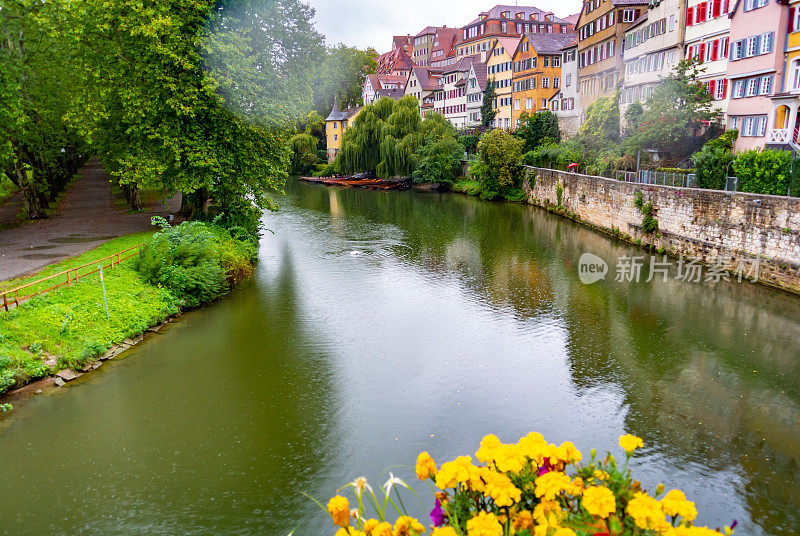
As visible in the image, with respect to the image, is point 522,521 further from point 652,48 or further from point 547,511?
point 652,48

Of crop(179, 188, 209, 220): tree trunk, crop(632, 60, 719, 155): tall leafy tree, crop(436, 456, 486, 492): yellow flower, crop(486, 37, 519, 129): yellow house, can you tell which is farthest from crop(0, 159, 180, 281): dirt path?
crop(486, 37, 519, 129): yellow house

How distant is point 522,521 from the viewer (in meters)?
3.56

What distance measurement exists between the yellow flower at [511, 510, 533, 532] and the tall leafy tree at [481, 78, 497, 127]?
208ft

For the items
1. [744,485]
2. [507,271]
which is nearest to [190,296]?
[507,271]

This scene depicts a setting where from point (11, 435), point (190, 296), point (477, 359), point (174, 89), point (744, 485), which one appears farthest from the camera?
point (174, 89)

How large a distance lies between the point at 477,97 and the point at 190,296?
180 ft

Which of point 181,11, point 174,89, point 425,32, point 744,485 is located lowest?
point 744,485

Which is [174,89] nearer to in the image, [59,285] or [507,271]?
[59,285]

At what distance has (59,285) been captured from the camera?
16016mm

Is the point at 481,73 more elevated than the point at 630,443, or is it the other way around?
the point at 481,73

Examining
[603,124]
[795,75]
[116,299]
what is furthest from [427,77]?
[116,299]

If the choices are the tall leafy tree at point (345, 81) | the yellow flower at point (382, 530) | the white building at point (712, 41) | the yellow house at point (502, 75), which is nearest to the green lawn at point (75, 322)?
the yellow flower at point (382, 530)

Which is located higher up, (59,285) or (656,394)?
(59,285)

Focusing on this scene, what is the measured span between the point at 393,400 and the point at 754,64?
2665cm
